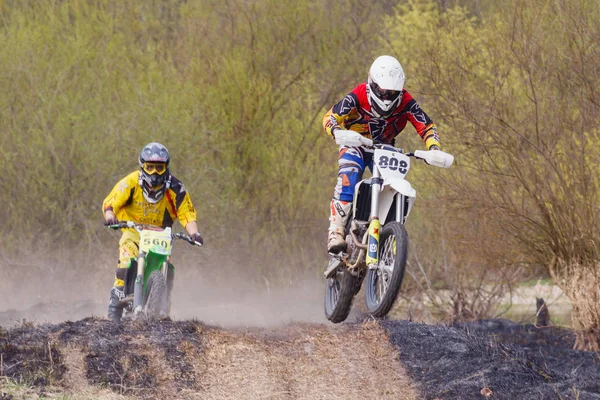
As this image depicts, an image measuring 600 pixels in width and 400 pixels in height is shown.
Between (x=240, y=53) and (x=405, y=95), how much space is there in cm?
1305

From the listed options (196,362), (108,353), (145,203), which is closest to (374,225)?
(196,362)

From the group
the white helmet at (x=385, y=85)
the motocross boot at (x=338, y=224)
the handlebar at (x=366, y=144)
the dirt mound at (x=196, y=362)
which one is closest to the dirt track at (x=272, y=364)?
the dirt mound at (x=196, y=362)

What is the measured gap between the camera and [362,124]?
9180 mm

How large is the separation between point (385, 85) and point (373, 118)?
1.92 feet

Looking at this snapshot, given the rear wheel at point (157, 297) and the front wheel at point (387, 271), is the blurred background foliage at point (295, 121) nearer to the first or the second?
the front wheel at point (387, 271)

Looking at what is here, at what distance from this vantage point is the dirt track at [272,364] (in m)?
6.80

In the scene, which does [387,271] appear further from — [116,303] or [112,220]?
[116,303]

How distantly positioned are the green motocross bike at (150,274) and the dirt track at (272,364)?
45.5 inches

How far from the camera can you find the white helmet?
28.2 feet

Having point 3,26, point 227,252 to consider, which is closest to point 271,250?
point 227,252

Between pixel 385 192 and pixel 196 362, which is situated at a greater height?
pixel 385 192

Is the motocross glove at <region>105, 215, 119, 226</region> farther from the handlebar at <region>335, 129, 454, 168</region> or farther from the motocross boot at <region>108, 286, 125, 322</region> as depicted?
the handlebar at <region>335, 129, 454, 168</region>

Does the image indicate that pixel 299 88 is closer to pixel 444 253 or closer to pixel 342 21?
pixel 342 21

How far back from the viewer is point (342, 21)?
2312 cm
